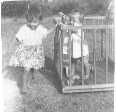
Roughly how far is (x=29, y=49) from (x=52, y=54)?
0.11m

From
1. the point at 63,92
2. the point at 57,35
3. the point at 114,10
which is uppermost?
the point at 114,10

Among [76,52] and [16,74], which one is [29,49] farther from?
[76,52]

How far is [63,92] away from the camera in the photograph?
1.71 meters

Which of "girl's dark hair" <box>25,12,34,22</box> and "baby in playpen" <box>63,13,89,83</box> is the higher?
"girl's dark hair" <box>25,12,34,22</box>

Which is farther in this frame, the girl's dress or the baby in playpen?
the baby in playpen

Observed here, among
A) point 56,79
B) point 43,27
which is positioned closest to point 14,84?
point 56,79

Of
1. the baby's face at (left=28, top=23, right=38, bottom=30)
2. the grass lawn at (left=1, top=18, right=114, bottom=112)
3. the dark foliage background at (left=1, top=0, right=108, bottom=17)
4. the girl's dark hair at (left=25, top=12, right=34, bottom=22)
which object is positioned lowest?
the grass lawn at (left=1, top=18, right=114, bottom=112)

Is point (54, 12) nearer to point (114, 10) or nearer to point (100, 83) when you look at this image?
point (114, 10)

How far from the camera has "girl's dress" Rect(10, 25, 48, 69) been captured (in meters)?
1.61

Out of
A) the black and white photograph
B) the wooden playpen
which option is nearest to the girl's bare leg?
the black and white photograph

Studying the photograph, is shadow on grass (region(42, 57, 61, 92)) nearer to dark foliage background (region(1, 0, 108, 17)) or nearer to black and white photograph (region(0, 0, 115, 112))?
black and white photograph (region(0, 0, 115, 112))

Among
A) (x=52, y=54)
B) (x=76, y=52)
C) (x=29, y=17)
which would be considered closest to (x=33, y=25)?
(x=29, y=17)

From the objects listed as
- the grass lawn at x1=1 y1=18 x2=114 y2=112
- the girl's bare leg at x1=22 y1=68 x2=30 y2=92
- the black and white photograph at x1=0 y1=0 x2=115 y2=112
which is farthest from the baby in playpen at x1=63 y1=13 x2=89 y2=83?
the girl's bare leg at x1=22 y1=68 x2=30 y2=92

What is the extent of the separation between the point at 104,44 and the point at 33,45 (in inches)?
12.7
